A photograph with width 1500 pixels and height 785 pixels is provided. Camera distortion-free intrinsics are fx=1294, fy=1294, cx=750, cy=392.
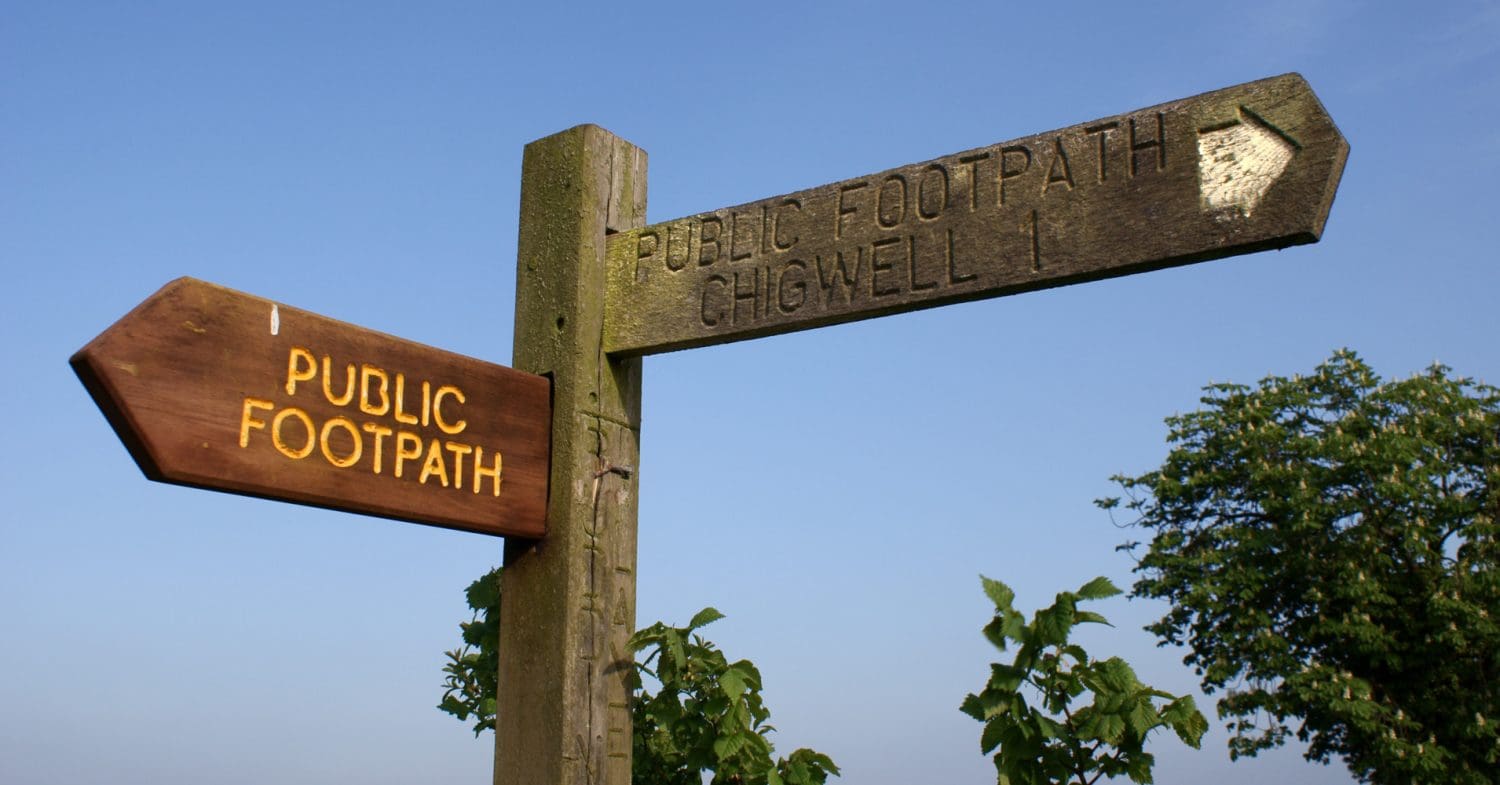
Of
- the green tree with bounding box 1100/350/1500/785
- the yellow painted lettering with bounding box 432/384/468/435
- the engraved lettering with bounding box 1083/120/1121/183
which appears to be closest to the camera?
the engraved lettering with bounding box 1083/120/1121/183

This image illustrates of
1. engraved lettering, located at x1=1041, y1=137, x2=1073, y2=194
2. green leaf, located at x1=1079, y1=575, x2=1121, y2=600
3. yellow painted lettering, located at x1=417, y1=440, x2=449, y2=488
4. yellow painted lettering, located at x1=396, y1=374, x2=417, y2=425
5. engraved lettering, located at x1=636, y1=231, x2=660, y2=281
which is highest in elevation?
engraved lettering, located at x1=636, y1=231, x2=660, y2=281

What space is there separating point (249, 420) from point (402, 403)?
424 millimetres

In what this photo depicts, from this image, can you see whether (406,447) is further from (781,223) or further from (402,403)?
(781,223)

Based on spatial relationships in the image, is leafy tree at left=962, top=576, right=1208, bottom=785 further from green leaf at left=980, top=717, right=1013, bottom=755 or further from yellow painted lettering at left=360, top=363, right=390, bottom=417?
yellow painted lettering at left=360, top=363, right=390, bottom=417

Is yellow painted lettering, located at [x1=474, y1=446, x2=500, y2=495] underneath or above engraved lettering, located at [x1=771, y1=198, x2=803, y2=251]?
underneath

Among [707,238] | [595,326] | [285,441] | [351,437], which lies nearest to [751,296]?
[707,238]

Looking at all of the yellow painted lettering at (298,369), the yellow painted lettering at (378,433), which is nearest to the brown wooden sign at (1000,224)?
the yellow painted lettering at (378,433)

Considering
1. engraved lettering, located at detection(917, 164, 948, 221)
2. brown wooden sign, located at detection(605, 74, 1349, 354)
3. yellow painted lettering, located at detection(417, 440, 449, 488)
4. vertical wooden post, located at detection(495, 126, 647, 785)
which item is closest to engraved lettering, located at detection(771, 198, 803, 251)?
brown wooden sign, located at detection(605, 74, 1349, 354)

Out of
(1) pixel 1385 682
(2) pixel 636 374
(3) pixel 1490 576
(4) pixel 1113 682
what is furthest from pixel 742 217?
(1) pixel 1385 682

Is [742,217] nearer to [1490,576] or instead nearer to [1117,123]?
[1117,123]

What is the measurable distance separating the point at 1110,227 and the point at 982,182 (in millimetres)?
368

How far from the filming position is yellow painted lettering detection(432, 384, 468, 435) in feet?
11.0

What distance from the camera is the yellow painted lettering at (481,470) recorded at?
3428 mm

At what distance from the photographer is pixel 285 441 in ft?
9.92
